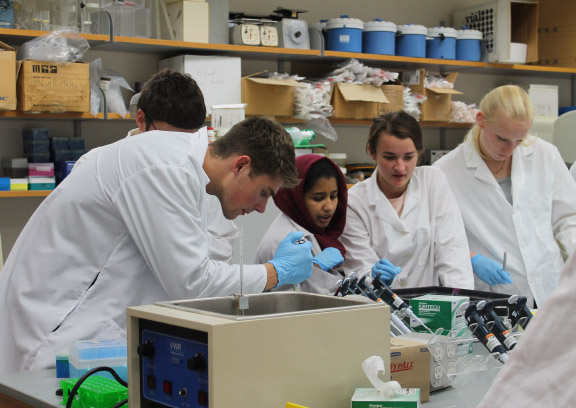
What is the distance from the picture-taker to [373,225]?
2574mm

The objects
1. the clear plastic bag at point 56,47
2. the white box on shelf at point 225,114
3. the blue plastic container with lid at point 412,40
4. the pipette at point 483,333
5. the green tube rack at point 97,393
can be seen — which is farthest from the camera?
the blue plastic container with lid at point 412,40

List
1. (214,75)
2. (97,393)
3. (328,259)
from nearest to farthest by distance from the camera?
(97,393), (328,259), (214,75)

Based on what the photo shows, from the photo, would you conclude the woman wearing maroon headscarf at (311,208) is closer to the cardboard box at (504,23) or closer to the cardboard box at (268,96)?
the cardboard box at (268,96)

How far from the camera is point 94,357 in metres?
1.47

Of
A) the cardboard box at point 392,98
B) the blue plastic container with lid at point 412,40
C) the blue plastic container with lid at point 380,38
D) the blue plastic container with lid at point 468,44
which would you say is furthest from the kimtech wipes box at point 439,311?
the blue plastic container with lid at point 468,44

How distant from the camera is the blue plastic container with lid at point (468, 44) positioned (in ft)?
15.5

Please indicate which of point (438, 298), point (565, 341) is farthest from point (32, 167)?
point (565, 341)

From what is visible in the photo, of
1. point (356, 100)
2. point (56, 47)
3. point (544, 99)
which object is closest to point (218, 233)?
point (56, 47)

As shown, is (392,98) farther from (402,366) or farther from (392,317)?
(402,366)

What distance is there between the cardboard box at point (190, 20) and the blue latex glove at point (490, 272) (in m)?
Result: 1.99

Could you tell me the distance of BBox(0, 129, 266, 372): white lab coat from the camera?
5.23 ft

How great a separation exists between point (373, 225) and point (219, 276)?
41.7 inches

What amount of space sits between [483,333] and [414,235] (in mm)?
1099

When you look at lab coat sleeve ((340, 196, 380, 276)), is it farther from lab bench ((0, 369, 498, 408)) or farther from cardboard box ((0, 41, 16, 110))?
cardboard box ((0, 41, 16, 110))
